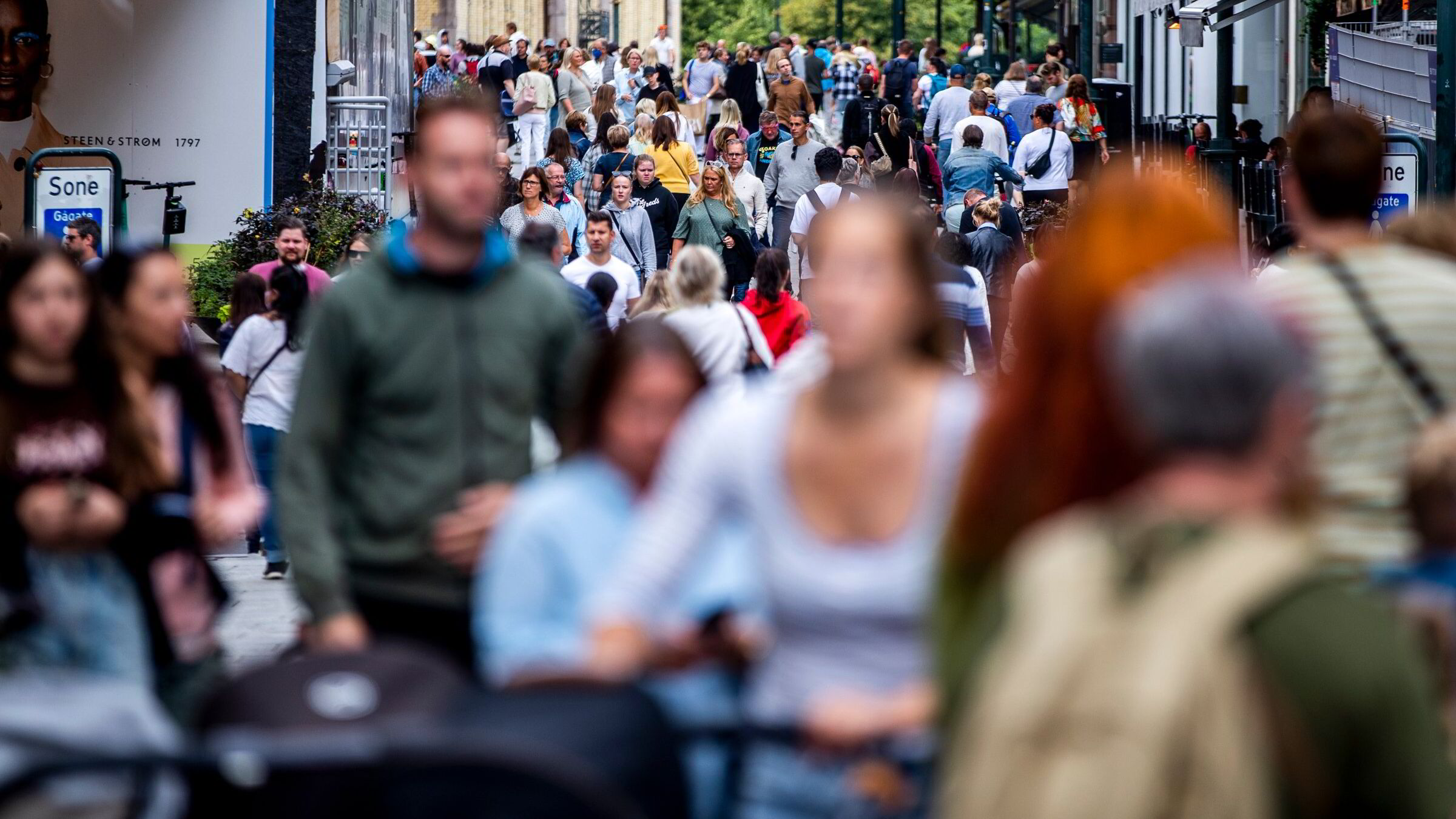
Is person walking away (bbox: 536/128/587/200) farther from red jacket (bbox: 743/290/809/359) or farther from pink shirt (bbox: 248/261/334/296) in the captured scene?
red jacket (bbox: 743/290/809/359)

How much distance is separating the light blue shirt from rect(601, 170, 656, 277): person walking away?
509 inches

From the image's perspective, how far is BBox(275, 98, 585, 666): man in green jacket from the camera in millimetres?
4340

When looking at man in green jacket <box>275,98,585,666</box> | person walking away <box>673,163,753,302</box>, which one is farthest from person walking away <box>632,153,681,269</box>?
man in green jacket <box>275,98,585,666</box>

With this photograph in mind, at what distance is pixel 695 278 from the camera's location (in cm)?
995

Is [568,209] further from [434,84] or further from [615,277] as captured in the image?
[434,84]

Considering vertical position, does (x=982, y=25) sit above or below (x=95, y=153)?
above

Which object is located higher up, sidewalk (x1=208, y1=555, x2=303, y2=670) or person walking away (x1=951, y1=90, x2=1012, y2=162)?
person walking away (x1=951, y1=90, x2=1012, y2=162)

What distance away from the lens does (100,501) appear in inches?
177

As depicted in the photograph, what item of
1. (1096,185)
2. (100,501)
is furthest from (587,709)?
(100,501)

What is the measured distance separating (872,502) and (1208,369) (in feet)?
3.38

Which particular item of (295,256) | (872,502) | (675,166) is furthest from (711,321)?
(675,166)

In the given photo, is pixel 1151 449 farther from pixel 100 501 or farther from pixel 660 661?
pixel 100 501

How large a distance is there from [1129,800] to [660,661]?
1.38 m

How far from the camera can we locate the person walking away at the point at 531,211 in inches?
642
